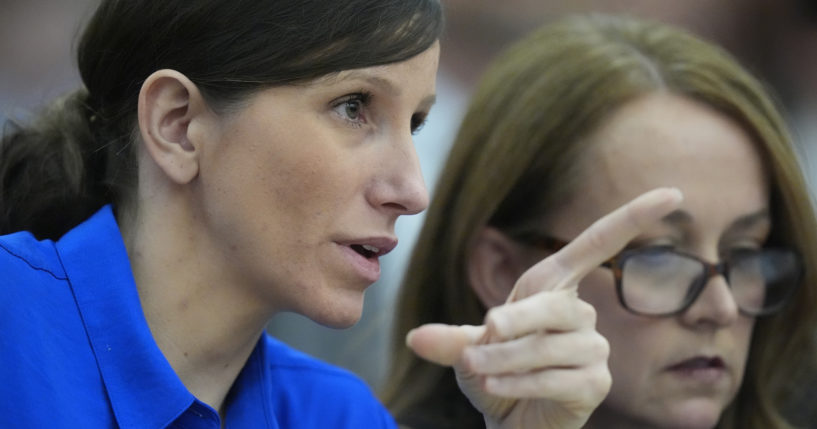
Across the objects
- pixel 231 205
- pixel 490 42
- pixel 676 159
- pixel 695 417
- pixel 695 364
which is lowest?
pixel 695 417

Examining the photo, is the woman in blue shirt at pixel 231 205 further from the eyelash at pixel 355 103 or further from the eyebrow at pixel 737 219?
the eyebrow at pixel 737 219

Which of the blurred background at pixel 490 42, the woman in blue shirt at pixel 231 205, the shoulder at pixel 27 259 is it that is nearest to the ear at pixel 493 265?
the woman in blue shirt at pixel 231 205

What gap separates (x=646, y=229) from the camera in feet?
7.73

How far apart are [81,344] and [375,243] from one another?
0.50 meters

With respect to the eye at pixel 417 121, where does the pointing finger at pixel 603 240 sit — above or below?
below

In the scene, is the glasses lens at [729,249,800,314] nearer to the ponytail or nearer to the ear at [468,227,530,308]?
the ear at [468,227,530,308]

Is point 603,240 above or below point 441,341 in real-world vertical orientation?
above

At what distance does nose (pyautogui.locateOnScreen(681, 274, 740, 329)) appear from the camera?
2346 millimetres

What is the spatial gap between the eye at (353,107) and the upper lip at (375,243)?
0.20m

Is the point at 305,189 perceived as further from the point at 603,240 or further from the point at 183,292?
the point at 603,240

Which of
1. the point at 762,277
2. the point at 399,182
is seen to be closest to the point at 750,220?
the point at 762,277

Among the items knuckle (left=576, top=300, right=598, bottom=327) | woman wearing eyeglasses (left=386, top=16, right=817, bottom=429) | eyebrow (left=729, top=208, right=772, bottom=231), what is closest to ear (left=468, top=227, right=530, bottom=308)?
woman wearing eyeglasses (left=386, top=16, right=817, bottom=429)

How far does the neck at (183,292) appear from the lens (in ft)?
5.98

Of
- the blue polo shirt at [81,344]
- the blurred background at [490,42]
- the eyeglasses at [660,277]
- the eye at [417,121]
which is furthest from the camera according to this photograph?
the blurred background at [490,42]
